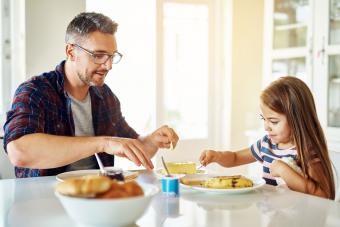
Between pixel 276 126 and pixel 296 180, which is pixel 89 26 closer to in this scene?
pixel 276 126

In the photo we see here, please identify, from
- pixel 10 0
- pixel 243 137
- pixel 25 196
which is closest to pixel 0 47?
pixel 10 0

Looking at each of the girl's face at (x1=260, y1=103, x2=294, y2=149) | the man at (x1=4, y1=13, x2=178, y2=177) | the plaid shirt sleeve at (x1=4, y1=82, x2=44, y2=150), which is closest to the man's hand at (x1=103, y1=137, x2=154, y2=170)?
the man at (x1=4, y1=13, x2=178, y2=177)

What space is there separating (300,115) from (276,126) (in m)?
0.10

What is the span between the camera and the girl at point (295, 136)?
1.54 metres

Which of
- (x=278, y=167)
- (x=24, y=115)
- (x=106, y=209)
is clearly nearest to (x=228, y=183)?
(x=278, y=167)

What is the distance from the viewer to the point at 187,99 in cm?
355

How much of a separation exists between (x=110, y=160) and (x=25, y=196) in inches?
28.1

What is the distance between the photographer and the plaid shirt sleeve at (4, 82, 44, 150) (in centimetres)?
154

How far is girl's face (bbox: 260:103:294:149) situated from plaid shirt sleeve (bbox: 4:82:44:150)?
34.5 inches

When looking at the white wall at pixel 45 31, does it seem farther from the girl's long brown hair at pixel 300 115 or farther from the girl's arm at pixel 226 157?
the girl's long brown hair at pixel 300 115

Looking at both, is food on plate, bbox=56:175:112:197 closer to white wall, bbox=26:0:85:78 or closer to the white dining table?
the white dining table

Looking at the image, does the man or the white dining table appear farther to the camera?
the man

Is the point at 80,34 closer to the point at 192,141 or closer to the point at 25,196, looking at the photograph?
the point at 25,196

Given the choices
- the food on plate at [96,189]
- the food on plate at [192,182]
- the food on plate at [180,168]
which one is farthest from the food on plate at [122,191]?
the food on plate at [180,168]
